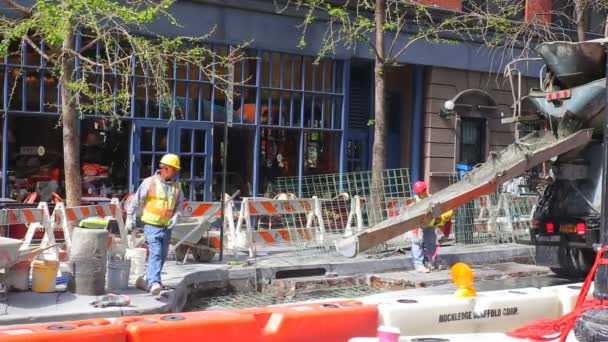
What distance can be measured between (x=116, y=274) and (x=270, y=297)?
2.40 metres

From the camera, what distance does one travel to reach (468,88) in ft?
67.5

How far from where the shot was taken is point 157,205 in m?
9.91

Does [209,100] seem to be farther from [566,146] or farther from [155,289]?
[566,146]

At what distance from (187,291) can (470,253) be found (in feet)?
19.3

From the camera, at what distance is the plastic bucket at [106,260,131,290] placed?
32.8ft

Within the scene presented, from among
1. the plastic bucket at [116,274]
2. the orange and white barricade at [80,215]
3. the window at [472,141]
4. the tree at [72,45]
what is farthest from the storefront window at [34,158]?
the window at [472,141]

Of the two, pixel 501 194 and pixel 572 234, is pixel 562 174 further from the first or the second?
pixel 501 194

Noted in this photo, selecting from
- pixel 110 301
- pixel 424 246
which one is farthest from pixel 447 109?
pixel 110 301

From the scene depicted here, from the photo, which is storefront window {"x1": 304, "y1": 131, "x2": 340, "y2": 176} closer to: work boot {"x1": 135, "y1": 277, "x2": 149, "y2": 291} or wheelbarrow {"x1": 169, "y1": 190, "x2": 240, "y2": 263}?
wheelbarrow {"x1": 169, "y1": 190, "x2": 240, "y2": 263}

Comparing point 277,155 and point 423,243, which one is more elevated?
point 277,155

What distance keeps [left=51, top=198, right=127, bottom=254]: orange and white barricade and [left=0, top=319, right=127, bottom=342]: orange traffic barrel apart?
234 inches

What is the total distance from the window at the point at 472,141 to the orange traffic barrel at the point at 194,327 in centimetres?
1555

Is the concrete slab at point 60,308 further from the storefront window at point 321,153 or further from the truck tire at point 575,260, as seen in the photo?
the storefront window at point 321,153

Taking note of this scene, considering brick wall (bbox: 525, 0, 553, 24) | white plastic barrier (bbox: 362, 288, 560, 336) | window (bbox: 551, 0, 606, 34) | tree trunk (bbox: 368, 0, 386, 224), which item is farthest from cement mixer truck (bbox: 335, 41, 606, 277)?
window (bbox: 551, 0, 606, 34)
